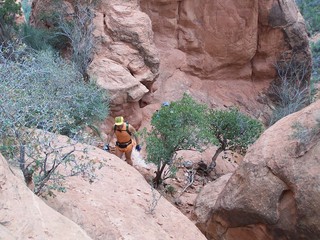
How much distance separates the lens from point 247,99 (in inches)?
599

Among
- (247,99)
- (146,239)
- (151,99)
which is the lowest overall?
(247,99)

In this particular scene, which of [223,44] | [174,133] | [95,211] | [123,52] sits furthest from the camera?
[223,44]

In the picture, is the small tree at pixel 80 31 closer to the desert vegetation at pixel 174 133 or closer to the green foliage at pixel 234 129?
the desert vegetation at pixel 174 133

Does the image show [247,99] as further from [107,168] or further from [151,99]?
[107,168]

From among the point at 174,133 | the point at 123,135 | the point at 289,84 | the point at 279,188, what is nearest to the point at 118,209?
the point at 279,188

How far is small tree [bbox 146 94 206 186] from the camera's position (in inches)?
329

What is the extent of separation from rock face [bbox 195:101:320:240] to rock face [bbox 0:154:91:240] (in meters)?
3.35

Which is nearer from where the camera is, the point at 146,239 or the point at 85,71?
the point at 146,239

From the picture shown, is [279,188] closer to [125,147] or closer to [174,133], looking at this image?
[174,133]

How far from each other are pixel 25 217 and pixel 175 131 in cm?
582

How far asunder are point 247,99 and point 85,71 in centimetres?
675

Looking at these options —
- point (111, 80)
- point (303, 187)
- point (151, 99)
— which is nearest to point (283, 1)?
point (151, 99)

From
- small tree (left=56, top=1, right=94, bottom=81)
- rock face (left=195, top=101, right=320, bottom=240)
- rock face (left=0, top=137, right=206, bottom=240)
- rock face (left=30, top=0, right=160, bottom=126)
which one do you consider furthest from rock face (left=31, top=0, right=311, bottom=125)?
rock face (left=0, top=137, right=206, bottom=240)

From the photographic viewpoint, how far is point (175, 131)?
8.33 metres
